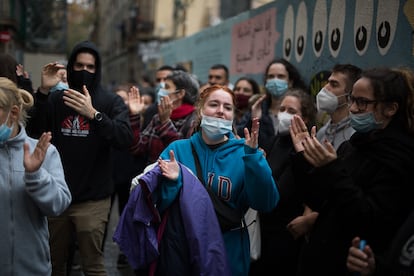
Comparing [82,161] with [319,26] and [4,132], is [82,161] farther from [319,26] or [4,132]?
[319,26]

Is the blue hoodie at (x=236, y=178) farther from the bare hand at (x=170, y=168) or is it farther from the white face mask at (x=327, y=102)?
the white face mask at (x=327, y=102)

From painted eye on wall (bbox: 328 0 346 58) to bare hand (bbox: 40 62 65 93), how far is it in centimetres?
268

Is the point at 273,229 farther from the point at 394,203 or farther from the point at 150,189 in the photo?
the point at 394,203

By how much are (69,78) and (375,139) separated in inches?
114

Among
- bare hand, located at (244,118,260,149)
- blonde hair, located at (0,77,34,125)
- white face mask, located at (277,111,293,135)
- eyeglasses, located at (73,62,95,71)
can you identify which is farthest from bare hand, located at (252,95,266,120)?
blonde hair, located at (0,77,34,125)

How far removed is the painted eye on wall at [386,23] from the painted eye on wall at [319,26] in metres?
1.20

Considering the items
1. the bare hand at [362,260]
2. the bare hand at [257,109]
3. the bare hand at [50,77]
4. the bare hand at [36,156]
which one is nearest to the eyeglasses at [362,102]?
the bare hand at [362,260]

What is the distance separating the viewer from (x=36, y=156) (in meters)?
3.24

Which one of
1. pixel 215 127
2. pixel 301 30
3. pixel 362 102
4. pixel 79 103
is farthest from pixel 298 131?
pixel 301 30

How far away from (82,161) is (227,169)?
1499mm

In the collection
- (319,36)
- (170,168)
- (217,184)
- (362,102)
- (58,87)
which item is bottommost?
(217,184)

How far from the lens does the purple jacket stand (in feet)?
12.1

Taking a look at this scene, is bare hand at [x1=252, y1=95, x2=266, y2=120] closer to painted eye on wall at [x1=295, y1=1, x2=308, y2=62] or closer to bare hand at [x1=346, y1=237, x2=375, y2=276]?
painted eye on wall at [x1=295, y1=1, x2=308, y2=62]

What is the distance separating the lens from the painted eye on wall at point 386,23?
5016 millimetres
